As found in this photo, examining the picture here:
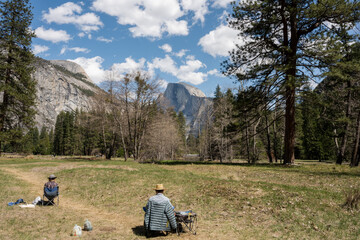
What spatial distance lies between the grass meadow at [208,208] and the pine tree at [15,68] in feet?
67.1

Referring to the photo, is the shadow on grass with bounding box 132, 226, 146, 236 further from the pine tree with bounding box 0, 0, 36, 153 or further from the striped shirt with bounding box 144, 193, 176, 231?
the pine tree with bounding box 0, 0, 36, 153

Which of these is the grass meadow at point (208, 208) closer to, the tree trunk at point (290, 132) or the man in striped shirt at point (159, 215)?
the man in striped shirt at point (159, 215)

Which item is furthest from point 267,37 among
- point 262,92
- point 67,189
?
point 67,189

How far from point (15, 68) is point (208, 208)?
3318 cm

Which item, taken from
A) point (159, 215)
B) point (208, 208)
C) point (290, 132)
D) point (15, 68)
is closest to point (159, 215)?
point (159, 215)

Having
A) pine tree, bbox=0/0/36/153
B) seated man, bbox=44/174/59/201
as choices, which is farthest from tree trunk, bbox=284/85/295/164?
pine tree, bbox=0/0/36/153

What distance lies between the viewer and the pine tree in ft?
102

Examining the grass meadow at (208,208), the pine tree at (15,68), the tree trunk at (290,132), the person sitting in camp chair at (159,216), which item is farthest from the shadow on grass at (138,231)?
the pine tree at (15,68)

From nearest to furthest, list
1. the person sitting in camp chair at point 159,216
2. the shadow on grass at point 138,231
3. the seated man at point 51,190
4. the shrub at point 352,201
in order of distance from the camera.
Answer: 1. the person sitting in camp chair at point 159,216
2. the shadow on grass at point 138,231
3. the shrub at point 352,201
4. the seated man at point 51,190

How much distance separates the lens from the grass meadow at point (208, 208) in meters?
7.37

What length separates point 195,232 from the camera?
7.55m

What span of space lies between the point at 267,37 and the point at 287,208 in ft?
52.7

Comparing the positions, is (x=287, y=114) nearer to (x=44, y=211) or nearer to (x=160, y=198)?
(x=160, y=198)

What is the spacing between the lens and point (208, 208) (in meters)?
9.97
